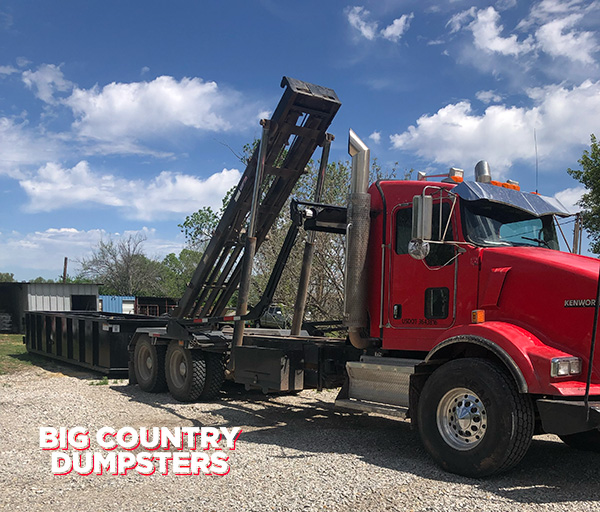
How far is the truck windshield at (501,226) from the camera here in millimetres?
6320

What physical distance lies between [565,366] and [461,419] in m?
1.09

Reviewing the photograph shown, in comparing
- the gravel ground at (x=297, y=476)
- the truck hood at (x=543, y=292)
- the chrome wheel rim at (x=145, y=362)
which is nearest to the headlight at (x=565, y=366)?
the truck hood at (x=543, y=292)

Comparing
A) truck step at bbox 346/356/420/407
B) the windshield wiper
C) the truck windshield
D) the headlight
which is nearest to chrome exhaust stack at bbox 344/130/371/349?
truck step at bbox 346/356/420/407

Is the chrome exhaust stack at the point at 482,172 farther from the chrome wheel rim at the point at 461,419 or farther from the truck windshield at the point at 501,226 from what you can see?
the chrome wheel rim at the point at 461,419

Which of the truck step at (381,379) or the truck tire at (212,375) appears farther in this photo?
the truck tire at (212,375)

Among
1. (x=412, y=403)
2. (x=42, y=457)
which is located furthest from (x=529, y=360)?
(x=42, y=457)

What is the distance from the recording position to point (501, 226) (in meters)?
6.47

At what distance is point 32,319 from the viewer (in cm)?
1798

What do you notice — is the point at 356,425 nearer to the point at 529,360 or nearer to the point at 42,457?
the point at 529,360

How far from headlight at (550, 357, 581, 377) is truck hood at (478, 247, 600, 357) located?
14 cm

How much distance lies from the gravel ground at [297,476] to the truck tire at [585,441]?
0.28 feet

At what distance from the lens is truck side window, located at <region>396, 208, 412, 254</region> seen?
270 inches

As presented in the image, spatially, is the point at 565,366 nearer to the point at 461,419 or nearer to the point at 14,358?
the point at 461,419

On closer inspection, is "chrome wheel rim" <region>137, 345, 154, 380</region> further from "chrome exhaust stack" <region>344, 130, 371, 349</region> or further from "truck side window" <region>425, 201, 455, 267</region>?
"truck side window" <region>425, 201, 455, 267</region>
